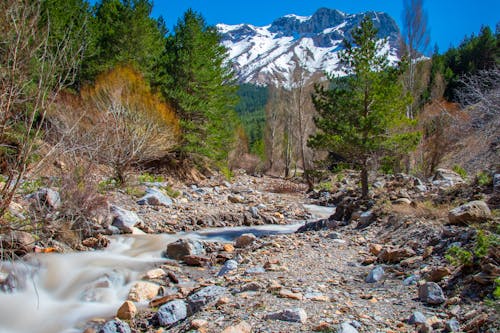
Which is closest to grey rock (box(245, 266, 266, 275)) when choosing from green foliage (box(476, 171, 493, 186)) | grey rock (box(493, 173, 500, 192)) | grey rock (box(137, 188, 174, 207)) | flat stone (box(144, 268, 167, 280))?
flat stone (box(144, 268, 167, 280))

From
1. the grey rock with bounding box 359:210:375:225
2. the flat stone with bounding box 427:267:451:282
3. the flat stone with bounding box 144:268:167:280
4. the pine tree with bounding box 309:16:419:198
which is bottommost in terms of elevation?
the flat stone with bounding box 144:268:167:280

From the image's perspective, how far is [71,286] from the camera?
5.78m

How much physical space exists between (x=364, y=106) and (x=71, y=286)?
780 cm

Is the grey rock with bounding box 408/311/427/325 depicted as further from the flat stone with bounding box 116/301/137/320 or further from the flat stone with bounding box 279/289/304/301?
the flat stone with bounding box 116/301/137/320

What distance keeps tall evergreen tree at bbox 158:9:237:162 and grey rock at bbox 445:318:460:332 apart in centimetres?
1623

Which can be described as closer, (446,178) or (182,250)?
(182,250)

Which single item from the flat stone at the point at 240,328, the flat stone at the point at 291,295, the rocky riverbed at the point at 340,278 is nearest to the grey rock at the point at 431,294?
the rocky riverbed at the point at 340,278

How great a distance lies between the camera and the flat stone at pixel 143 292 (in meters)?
5.13

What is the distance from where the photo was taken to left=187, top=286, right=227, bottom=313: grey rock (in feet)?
13.6

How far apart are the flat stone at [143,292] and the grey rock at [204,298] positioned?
111 cm

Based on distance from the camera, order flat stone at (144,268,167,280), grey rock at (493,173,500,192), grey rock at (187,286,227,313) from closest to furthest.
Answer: grey rock at (187,286,227,313)
flat stone at (144,268,167,280)
grey rock at (493,173,500,192)

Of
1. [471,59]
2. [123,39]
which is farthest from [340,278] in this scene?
[471,59]

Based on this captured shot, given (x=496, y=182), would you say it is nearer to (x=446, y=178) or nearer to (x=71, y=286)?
(x=446, y=178)

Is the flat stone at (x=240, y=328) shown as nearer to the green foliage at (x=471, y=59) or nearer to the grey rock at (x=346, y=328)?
the grey rock at (x=346, y=328)
